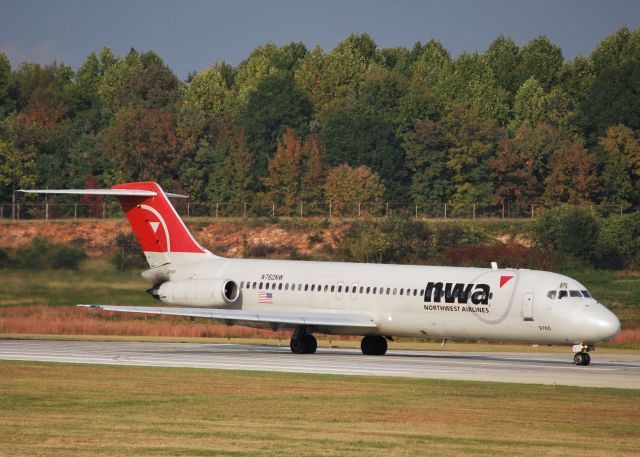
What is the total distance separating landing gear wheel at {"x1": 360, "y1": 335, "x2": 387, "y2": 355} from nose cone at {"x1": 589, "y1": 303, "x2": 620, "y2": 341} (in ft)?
30.0

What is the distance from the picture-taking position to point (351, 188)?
115 meters

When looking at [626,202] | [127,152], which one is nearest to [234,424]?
[626,202]

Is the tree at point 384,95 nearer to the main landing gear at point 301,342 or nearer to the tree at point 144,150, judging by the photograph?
the tree at point 144,150

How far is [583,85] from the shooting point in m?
141

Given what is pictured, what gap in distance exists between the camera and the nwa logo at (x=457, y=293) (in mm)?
43594

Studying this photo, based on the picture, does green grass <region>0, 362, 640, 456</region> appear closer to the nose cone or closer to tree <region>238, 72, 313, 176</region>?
the nose cone

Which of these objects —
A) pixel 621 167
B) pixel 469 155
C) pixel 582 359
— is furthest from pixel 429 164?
pixel 582 359

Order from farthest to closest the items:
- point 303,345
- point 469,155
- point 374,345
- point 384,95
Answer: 1. point 384,95
2. point 469,155
3. point 374,345
4. point 303,345

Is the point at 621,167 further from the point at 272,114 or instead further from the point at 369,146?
the point at 272,114

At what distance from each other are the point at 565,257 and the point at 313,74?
2627 inches

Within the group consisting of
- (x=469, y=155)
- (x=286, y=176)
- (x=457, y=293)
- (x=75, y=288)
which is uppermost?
(x=469, y=155)

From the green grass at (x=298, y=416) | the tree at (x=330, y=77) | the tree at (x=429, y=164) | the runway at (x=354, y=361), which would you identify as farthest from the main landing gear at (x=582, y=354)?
the tree at (x=330, y=77)

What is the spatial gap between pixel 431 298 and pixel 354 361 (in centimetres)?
367

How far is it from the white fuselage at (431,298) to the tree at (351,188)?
2432 inches
